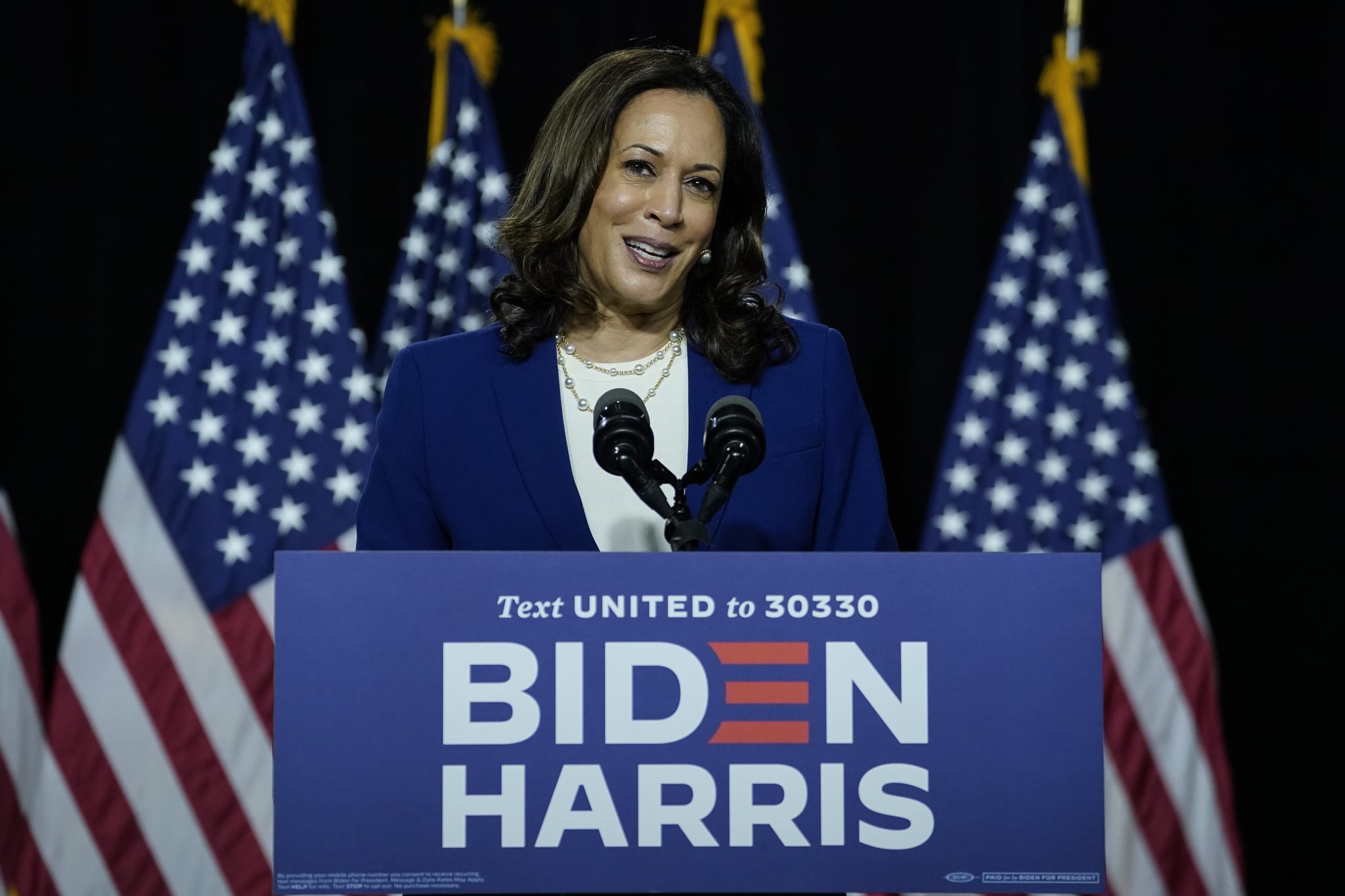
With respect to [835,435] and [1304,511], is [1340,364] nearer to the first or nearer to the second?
[1304,511]

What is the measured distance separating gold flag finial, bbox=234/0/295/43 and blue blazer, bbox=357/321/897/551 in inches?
83.5

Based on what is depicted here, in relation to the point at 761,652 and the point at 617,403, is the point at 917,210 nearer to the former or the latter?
the point at 617,403

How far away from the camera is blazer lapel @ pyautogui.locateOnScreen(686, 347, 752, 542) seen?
5.51 feet

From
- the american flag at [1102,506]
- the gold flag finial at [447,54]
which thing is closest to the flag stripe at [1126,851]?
the american flag at [1102,506]

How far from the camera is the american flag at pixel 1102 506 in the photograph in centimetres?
352

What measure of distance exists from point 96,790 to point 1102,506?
2.67 meters

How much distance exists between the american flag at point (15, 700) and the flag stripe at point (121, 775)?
0.16 meters

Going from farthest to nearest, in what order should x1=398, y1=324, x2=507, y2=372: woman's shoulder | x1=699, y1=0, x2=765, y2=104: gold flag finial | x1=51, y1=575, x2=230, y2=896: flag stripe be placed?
x1=699, y1=0, x2=765, y2=104: gold flag finial
x1=51, y1=575, x2=230, y2=896: flag stripe
x1=398, y1=324, x2=507, y2=372: woman's shoulder

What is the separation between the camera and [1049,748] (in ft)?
3.98

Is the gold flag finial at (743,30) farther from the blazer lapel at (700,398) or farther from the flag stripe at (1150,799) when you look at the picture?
the blazer lapel at (700,398)

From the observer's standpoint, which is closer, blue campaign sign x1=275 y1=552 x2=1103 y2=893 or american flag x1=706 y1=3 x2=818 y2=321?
blue campaign sign x1=275 y1=552 x2=1103 y2=893

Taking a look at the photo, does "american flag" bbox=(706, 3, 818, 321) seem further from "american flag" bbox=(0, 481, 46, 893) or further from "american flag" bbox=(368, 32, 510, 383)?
"american flag" bbox=(0, 481, 46, 893)

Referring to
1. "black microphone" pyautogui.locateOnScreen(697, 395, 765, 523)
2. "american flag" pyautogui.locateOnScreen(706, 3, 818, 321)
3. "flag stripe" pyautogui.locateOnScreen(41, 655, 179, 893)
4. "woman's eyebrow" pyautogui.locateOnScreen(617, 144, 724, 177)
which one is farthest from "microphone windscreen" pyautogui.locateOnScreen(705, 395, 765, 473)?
"flag stripe" pyautogui.locateOnScreen(41, 655, 179, 893)

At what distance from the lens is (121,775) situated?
343 centimetres
